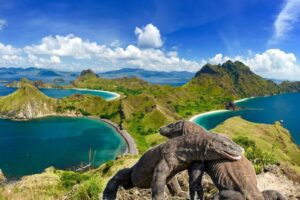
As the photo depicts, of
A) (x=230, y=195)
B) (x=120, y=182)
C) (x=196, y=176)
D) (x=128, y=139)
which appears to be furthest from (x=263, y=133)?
(x=230, y=195)

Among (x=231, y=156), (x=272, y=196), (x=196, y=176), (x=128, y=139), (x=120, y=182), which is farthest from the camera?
(x=128, y=139)

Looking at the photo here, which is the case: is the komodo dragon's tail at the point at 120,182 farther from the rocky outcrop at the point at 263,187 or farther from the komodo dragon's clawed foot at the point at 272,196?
the komodo dragon's clawed foot at the point at 272,196

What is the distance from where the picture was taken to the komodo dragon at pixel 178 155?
7.25 meters

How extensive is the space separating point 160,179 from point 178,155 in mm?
740

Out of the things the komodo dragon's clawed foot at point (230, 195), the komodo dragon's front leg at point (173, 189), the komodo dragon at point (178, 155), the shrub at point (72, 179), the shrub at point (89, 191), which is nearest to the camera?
the komodo dragon's clawed foot at point (230, 195)

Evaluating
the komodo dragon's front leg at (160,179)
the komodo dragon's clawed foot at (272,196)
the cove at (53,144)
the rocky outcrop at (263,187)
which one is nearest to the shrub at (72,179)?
the rocky outcrop at (263,187)

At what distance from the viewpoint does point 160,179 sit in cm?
764

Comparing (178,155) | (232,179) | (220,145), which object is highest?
(220,145)

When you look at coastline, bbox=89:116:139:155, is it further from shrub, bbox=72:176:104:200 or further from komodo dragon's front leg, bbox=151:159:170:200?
komodo dragon's front leg, bbox=151:159:170:200

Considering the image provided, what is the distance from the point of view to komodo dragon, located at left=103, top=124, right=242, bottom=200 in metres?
7.25

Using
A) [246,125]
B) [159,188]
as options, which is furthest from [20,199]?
[246,125]

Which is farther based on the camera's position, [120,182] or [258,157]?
[258,157]

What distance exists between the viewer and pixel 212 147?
7258mm

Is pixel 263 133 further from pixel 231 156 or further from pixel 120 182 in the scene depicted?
pixel 231 156
